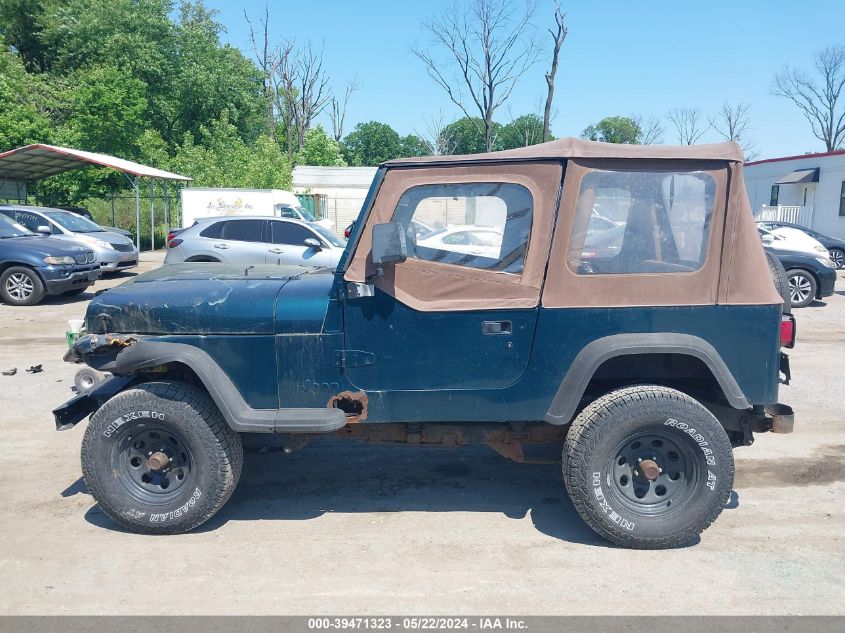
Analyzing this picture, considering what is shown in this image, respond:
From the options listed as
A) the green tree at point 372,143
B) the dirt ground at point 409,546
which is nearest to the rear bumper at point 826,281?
the dirt ground at point 409,546

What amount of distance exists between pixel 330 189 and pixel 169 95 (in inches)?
353

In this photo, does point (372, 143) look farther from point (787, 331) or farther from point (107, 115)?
point (787, 331)

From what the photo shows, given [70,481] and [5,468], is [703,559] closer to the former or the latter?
[70,481]

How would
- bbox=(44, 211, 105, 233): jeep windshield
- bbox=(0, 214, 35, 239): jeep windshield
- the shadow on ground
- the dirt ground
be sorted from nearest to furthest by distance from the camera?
the dirt ground, the shadow on ground, bbox=(0, 214, 35, 239): jeep windshield, bbox=(44, 211, 105, 233): jeep windshield

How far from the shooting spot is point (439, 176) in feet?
13.5

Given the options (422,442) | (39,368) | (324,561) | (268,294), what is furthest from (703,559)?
(39,368)

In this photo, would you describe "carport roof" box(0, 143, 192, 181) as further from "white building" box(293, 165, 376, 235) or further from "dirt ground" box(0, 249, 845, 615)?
"dirt ground" box(0, 249, 845, 615)

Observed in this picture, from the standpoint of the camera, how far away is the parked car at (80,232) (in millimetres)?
15344

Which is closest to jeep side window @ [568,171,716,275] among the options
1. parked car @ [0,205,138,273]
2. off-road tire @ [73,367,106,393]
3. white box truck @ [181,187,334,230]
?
off-road tire @ [73,367,106,393]

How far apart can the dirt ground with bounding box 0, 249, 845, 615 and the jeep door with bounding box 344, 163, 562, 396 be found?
956 millimetres

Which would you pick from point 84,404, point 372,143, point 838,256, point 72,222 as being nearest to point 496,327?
point 84,404

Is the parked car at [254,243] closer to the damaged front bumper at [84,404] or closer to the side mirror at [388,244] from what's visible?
the damaged front bumper at [84,404]

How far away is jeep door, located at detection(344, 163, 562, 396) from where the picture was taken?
4.08 m

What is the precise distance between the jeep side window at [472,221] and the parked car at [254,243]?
920 cm
